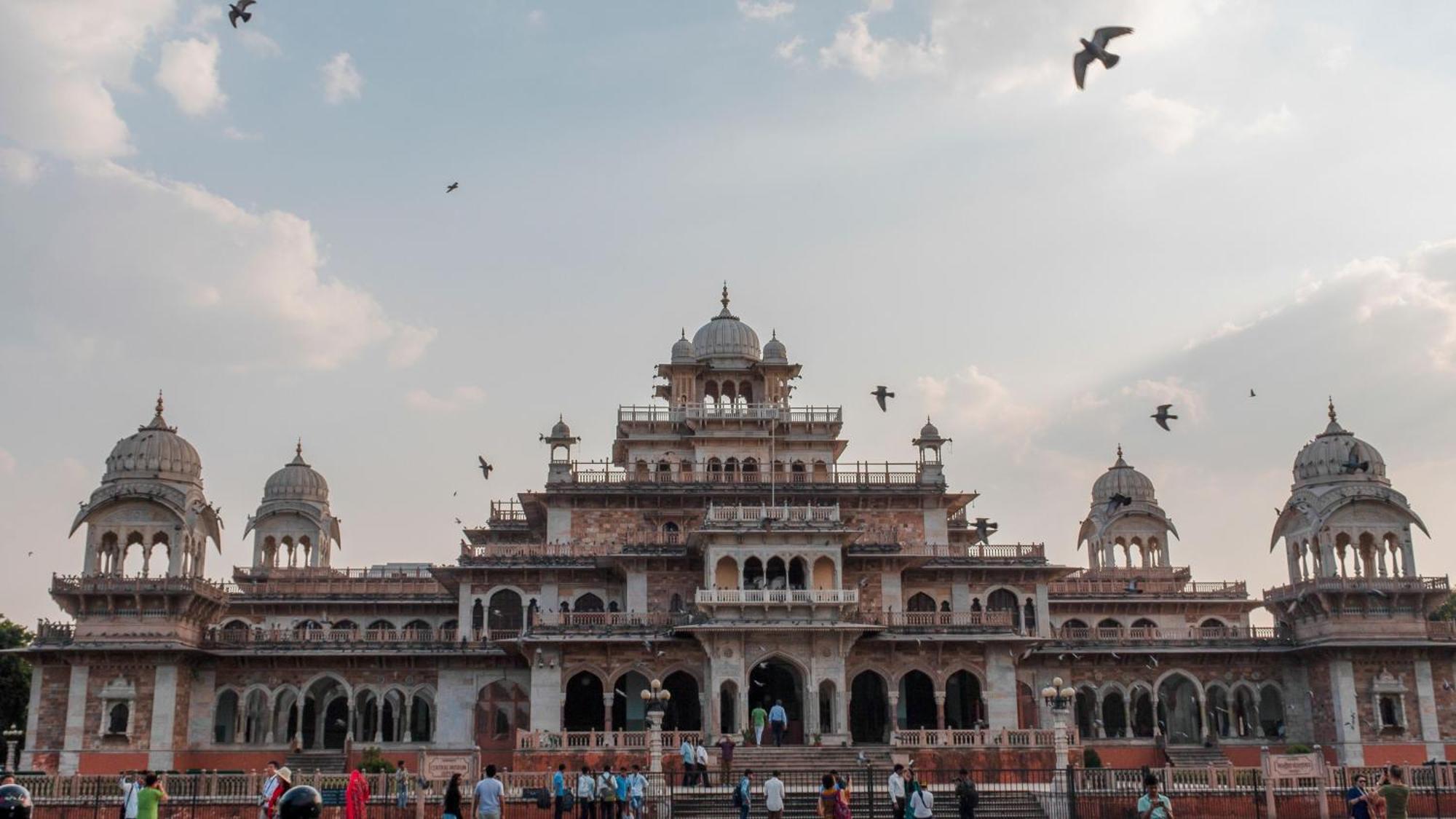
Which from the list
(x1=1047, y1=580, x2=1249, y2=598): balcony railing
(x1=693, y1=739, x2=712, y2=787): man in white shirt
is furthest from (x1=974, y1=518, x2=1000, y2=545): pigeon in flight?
(x1=693, y1=739, x2=712, y2=787): man in white shirt

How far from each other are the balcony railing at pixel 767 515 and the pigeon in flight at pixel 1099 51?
81.7ft

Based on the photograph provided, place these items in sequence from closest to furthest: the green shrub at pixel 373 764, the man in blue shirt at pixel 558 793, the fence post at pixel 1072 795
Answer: the man in blue shirt at pixel 558 793, the fence post at pixel 1072 795, the green shrub at pixel 373 764

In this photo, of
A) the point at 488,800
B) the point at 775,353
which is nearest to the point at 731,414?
the point at 775,353

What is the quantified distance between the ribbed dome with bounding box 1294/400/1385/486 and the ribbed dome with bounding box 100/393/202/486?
45184 millimetres

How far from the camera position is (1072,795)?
33.1 metres

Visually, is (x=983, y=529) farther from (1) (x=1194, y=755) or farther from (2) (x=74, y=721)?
(2) (x=74, y=721)

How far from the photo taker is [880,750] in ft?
153

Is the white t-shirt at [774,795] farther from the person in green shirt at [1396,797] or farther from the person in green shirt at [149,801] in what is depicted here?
the person in green shirt at [1396,797]

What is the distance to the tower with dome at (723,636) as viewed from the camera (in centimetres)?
5009

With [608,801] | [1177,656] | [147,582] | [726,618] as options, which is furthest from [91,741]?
[1177,656]

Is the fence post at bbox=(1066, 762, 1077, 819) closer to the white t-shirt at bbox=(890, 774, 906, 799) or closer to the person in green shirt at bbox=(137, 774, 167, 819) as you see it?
the white t-shirt at bbox=(890, 774, 906, 799)

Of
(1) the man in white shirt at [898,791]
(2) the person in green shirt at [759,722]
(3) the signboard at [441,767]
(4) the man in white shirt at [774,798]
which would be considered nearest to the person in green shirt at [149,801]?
(3) the signboard at [441,767]

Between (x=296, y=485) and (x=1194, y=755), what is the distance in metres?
45.4

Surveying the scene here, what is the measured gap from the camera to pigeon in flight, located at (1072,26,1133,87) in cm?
2891
